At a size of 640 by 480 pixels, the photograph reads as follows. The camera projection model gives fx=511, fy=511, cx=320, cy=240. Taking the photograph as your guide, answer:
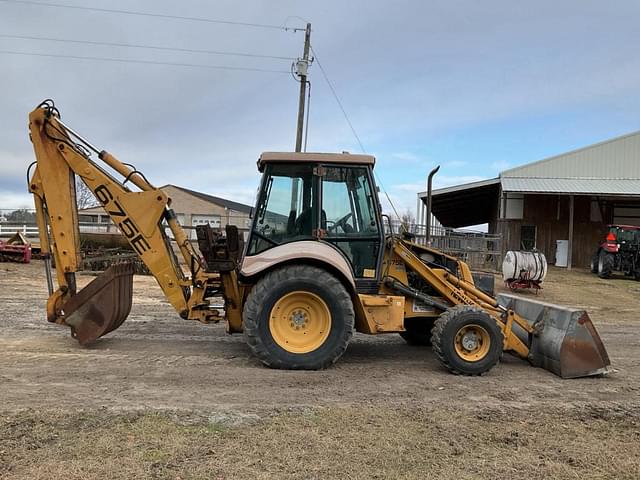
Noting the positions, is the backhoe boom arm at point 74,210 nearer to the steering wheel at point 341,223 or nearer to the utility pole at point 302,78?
the steering wheel at point 341,223

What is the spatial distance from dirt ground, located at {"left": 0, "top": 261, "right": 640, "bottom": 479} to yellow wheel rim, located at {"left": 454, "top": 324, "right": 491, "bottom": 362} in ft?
0.86

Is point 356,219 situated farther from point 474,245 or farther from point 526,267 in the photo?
point 474,245

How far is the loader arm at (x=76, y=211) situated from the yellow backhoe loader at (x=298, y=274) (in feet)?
0.04

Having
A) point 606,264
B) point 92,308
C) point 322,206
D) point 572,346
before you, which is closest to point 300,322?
point 322,206

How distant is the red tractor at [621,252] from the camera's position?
19.6 m

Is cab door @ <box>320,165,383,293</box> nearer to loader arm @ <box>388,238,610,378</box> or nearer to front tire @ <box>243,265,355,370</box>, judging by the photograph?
loader arm @ <box>388,238,610,378</box>

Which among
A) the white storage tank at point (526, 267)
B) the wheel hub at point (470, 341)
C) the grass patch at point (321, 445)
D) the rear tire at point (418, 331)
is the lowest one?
the grass patch at point (321, 445)

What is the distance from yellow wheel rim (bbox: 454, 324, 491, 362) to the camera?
5.60 metres

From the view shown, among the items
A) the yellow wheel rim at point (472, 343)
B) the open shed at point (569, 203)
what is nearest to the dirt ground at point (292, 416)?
the yellow wheel rim at point (472, 343)

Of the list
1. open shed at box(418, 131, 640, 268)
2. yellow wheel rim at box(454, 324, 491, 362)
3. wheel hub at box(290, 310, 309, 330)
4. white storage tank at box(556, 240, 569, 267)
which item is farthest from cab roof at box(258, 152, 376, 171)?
white storage tank at box(556, 240, 569, 267)

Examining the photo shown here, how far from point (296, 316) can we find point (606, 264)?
58.9 feet

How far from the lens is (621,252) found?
65.7 feet

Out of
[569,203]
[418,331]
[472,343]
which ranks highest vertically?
[569,203]

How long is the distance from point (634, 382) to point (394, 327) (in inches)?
106
